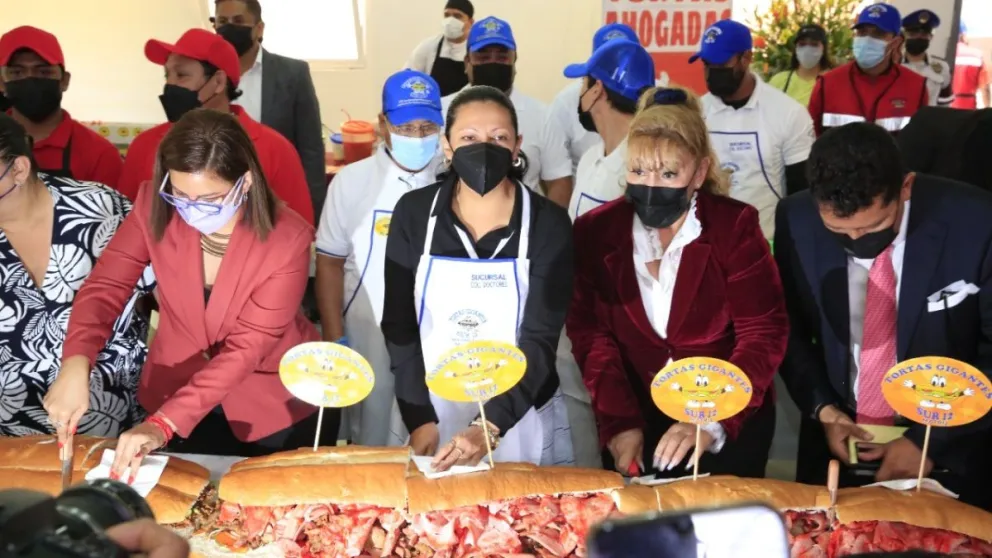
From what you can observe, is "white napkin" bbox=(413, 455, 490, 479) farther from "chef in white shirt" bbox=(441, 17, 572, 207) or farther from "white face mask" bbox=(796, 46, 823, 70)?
"white face mask" bbox=(796, 46, 823, 70)

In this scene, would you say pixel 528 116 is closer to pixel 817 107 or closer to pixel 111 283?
pixel 817 107

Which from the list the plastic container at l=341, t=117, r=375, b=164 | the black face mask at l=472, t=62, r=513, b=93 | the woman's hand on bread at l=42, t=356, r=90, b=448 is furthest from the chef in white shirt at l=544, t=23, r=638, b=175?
the woman's hand on bread at l=42, t=356, r=90, b=448

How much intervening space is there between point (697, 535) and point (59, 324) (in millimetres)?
1877

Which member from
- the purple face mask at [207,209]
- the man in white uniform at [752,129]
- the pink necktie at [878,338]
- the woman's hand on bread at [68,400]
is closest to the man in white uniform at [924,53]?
the man in white uniform at [752,129]

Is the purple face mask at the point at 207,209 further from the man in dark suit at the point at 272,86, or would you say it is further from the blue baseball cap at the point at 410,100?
the man in dark suit at the point at 272,86

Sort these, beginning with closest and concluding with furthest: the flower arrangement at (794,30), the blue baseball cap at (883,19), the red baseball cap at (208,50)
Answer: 1. the red baseball cap at (208,50)
2. the blue baseball cap at (883,19)
3. the flower arrangement at (794,30)

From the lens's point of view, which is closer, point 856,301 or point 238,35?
point 856,301

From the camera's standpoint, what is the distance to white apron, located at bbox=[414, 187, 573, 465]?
2217 millimetres

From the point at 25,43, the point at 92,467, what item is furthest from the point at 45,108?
the point at 92,467

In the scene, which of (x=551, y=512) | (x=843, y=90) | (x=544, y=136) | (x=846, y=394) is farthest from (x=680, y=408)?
(x=843, y=90)

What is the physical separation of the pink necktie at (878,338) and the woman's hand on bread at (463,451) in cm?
96

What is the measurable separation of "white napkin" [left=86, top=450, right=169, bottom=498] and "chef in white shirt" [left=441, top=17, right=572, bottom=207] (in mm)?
2216

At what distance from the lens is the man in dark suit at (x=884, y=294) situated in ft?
6.53

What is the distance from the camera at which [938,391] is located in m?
1.77
